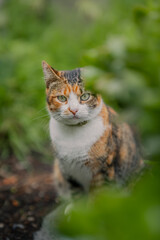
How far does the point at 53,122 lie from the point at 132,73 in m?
1.52

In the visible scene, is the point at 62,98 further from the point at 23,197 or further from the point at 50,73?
the point at 23,197

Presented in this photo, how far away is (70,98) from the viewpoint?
2.03 m

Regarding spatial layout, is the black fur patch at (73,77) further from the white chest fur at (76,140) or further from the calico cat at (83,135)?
the white chest fur at (76,140)

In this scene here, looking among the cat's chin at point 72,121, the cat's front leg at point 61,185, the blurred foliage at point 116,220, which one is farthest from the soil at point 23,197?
the blurred foliage at point 116,220

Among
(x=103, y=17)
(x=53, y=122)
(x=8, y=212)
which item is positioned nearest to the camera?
(x=53, y=122)

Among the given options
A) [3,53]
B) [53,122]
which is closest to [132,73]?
[53,122]

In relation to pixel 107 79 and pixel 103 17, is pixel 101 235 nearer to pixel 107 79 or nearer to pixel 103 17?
pixel 107 79

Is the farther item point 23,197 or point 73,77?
point 23,197

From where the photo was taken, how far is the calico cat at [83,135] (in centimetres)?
203

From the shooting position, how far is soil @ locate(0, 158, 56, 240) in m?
2.26

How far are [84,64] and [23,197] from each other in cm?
194

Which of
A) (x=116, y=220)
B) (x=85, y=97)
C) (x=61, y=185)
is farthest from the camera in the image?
(x=61, y=185)

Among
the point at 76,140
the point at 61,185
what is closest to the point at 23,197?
the point at 61,185

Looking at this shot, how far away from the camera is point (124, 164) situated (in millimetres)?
2369
